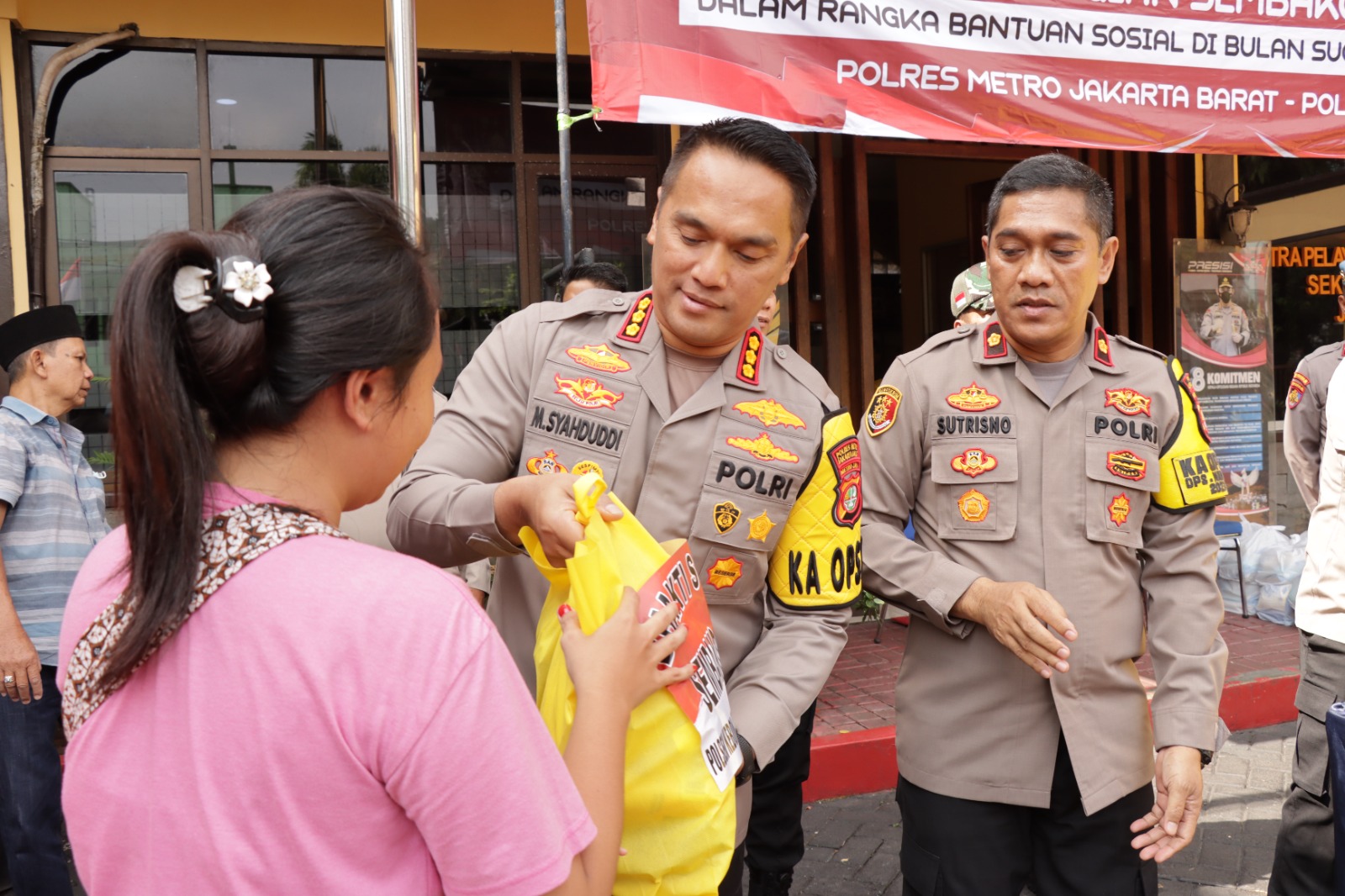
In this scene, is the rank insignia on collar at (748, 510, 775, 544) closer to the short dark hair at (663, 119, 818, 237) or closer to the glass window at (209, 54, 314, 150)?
the short dark hair at (663, 119, 818, 237)

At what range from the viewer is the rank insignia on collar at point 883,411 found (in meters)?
2.41

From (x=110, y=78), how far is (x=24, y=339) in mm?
Result: 2715

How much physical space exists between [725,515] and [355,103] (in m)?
5.23

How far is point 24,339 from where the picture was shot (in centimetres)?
374

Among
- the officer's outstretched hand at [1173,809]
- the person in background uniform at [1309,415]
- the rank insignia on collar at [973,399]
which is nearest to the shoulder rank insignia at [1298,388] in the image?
the person in background uniform at [1309,415]

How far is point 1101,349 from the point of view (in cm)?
238

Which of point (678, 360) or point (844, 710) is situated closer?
point (678, 360)

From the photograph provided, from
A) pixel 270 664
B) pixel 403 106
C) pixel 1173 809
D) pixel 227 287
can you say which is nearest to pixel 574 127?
pixel 403 106

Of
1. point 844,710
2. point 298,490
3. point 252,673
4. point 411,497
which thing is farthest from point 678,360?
point 844,710

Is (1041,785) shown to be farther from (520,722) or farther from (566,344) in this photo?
(520,722)

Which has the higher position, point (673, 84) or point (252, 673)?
point (673, 84)

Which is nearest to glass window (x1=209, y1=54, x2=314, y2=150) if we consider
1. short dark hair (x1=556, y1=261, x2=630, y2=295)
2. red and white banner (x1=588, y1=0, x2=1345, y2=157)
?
short dark hair (x1=556, y1=261, x2=630, y2=295)

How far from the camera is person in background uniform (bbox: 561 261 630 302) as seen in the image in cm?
448

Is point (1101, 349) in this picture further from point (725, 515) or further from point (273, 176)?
point (273, 176)
